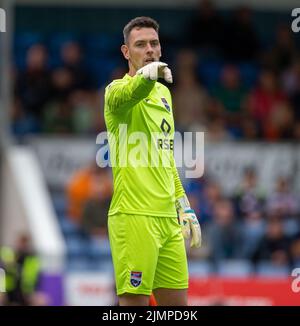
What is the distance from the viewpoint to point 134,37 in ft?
23.9

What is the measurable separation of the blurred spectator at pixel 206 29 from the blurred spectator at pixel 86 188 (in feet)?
11.3

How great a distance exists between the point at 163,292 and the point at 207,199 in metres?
9.04

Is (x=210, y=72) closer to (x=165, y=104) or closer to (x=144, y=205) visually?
(x=165, y=104)

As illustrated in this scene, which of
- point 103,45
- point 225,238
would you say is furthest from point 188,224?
point 103,45

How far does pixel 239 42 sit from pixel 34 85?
11.6ft

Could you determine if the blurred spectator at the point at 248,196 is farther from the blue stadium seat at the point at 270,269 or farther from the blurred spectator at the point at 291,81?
the blurred spectator at the point at 291,81

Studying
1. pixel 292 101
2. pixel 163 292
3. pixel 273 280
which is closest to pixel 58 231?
pixel 273 280

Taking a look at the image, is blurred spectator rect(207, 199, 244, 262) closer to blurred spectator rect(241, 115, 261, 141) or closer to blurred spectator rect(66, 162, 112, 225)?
blurred spectator rect(66, 162, 112, 225)

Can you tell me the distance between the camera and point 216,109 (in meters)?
17.8

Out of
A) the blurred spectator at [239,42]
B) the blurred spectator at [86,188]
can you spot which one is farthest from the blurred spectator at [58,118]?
the blurred spectator at [239,42]

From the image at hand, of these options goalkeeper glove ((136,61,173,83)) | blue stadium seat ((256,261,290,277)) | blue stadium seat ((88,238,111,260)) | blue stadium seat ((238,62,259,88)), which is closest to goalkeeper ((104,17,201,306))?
goalkeeper glove ((136,61,173,83))

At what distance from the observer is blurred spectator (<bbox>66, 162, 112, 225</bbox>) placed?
624 inches

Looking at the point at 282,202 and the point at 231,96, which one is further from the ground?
the point at 231,96

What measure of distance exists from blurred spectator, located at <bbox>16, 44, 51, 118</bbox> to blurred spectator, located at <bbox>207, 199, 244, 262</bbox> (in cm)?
323
